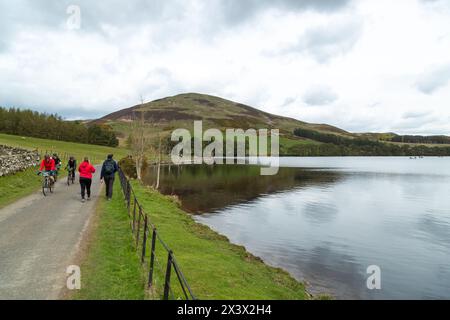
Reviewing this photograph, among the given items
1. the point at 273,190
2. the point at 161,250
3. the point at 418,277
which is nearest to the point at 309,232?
the point at 418,277

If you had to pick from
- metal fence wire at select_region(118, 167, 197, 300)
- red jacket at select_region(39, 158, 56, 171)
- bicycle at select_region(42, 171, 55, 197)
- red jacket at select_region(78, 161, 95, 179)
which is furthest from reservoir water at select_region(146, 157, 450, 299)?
red jacket at select_region(39, 158, 56, 171)

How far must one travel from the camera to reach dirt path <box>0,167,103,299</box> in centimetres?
930

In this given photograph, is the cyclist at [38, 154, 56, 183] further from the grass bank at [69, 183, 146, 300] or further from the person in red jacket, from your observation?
the grass bank at [69, 183, 146, 300]

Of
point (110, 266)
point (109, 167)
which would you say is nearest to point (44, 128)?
point (109, 167)

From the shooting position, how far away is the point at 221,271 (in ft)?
49.8

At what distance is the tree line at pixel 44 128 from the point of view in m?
124

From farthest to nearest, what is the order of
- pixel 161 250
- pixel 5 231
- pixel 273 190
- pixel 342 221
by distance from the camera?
pixel 273 190
pixel 342 221
pixel 161 250
pixel 5 231

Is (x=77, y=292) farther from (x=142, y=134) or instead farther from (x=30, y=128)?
(x=30, y=128)

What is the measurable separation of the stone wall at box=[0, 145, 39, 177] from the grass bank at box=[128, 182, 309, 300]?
16.9m

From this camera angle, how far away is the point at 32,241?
1338 centimetres

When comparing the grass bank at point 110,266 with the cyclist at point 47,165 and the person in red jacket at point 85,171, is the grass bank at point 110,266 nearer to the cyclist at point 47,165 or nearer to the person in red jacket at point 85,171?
the person in red jacket at point 85,171

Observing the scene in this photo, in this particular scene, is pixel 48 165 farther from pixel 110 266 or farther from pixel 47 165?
pixel 110 266
